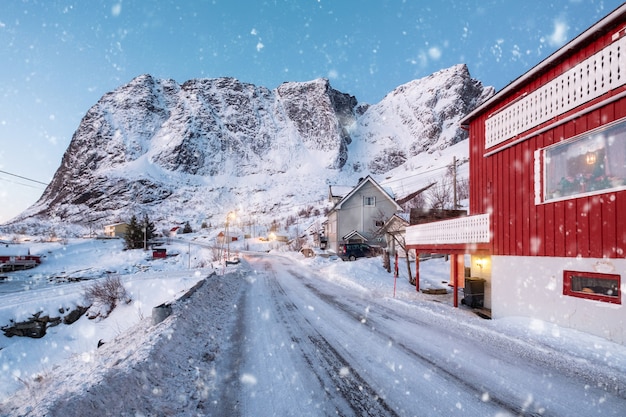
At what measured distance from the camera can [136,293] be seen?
17703mm

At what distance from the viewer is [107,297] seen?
685 inches

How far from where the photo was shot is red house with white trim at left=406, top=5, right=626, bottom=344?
22.6ft

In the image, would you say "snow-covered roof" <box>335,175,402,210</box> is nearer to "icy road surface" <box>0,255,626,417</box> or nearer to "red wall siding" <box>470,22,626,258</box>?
"red wall siding" <box>470,22,626,258</box>

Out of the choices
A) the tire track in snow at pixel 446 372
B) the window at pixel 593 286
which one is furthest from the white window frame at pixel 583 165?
the tire track in snow at pixel 446 372

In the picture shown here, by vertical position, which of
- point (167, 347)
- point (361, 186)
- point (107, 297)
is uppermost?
point (361, 186)

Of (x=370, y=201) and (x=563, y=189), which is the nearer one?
(x=563, y=189)

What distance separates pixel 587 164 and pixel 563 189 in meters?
0.83

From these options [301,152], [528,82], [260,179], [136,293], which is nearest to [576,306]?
[528,82]

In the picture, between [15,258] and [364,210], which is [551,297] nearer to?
[364,210]

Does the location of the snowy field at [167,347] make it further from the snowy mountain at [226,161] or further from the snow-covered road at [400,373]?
the snowy mountain at [226,161]

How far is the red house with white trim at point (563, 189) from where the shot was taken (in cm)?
689

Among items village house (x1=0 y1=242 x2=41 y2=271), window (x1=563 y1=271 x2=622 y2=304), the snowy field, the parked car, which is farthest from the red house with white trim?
village house (x1=0 y1=242 x2=41 y2=271)

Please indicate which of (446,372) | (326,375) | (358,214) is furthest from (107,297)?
(358,214)

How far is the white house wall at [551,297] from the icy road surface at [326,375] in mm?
1251
